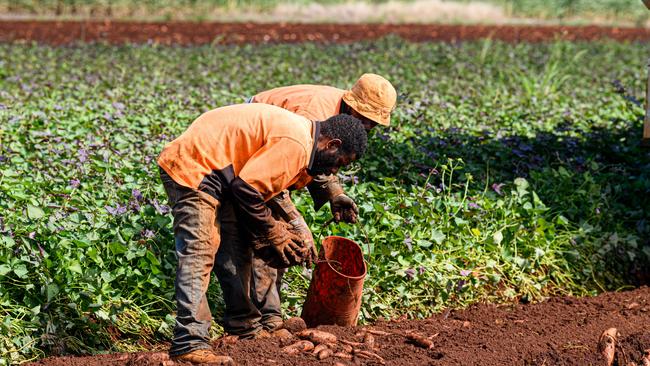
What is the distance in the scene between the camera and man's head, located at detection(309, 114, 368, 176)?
4199 mm

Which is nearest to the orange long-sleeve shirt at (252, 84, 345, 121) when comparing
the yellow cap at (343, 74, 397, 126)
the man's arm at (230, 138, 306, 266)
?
the yellow cap at (343, 74, 397, 126)

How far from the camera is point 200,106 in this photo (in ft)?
28.0

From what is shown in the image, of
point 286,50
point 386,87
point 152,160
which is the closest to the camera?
point 386,87

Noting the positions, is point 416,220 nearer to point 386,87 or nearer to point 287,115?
point 386,87

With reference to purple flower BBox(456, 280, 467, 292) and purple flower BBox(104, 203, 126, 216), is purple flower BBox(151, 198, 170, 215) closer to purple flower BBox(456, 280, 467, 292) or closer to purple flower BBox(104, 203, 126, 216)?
purple flower BBox(104, 203, 126, 216)

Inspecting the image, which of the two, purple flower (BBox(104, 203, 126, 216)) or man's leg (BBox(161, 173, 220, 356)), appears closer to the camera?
man's leg (BBox(161, 173, 220, 356))

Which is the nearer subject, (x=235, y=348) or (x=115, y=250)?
(x=235, y=348)

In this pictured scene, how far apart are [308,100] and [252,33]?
1298 centimetres

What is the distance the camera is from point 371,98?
5.24 meters

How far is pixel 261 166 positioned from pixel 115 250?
46.3 inches

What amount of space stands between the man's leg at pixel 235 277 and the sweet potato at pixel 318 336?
0.81 ft

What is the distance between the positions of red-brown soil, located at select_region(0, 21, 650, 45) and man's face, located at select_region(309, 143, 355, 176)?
11.2 m

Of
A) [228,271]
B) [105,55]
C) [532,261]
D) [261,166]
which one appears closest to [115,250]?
[228,271]

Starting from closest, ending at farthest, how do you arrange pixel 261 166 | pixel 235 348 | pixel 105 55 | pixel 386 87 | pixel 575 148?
pixel 261 166, pixel 235 348, pixel 386 87, pixel 575 148, pixel 105 55
